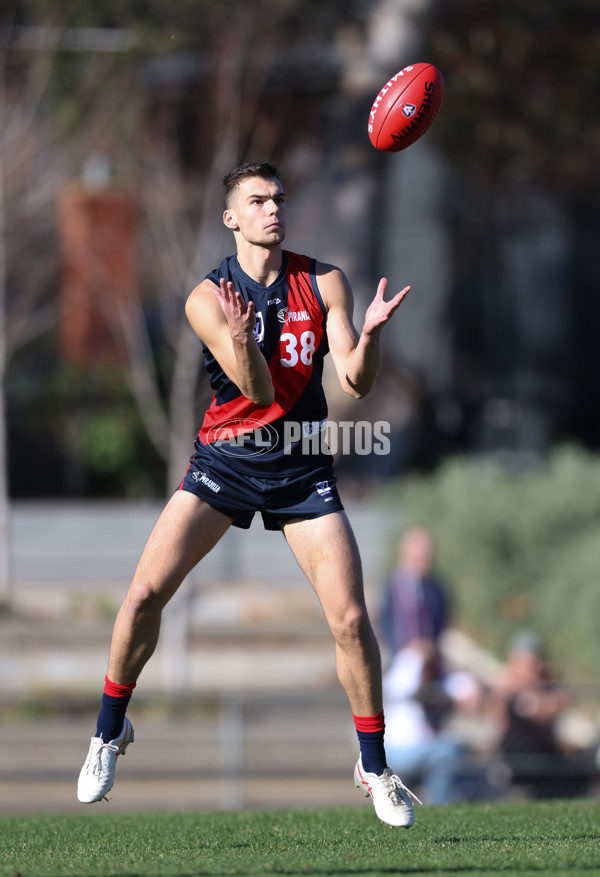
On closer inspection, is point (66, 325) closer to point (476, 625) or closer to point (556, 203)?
point (556, 203)

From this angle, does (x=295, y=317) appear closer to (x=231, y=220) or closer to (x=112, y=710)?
(x=231, y=220)

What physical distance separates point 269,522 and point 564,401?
62.1 ft

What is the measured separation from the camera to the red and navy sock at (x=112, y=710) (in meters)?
5.22

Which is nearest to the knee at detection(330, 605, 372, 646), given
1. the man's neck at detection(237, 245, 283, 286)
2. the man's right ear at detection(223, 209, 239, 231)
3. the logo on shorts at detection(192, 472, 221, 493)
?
the logo on shorts at detection(192, 472, 221, 493)

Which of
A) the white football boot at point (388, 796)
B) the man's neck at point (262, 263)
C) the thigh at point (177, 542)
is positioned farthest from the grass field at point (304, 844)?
the man's neck at point (262, 263)

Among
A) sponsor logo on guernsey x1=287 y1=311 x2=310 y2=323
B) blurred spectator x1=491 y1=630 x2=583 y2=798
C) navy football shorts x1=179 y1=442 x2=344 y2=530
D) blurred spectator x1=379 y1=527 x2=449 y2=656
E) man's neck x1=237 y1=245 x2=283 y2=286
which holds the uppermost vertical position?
man's neck x1=237 y1=245 x2=283 y2=286

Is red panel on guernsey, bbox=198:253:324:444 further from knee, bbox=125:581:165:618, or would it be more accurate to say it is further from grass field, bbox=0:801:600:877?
grass field, bbox=0:801:600:877

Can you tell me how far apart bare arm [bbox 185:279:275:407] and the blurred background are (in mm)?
5324

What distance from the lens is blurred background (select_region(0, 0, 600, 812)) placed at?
11.1 m

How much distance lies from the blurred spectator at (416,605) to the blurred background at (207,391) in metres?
0.50

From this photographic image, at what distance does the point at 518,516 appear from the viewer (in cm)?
1401

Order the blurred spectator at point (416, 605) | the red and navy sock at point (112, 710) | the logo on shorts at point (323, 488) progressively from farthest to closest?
the blurred spectator at point (416, 605) → the red and navy sock at point (112, 710) → the logo on shorts at point (323, 488)

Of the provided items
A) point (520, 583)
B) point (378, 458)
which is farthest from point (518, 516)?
point (378, 458)

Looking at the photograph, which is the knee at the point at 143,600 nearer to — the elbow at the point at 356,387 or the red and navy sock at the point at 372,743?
the red and navy sock at the point at 372,743
